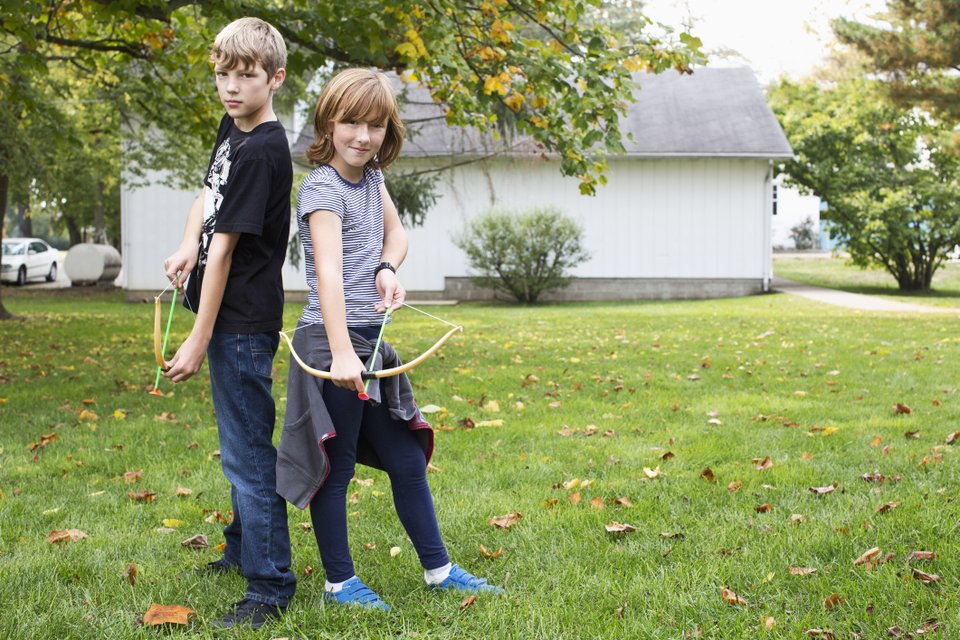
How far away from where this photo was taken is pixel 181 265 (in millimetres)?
2945

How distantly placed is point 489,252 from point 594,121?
12.5 m

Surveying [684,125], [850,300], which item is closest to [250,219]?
[850,300]

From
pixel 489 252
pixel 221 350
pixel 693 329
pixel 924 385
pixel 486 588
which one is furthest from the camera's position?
pixel 489 252

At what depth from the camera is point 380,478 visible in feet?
16.1

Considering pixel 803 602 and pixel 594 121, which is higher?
pixel 594 121

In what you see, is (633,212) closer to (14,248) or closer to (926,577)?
(926,577)

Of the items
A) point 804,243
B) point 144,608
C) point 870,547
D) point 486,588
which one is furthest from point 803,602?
point 804,243

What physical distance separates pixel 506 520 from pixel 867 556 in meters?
1.43

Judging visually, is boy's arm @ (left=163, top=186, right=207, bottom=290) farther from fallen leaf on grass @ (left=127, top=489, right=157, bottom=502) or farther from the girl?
fallen leaf on grass @ (left=127, top=489, right=157, bottom=502)

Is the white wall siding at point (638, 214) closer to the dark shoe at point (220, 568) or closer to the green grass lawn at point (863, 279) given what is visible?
the green grass lawn at point (863, 279)

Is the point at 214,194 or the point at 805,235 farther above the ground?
the point at 805,235

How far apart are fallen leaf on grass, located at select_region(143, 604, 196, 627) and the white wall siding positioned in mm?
20228

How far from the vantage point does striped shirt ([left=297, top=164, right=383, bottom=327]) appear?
2.91 metres

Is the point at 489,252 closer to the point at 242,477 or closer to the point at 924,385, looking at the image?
the point at 924,385
